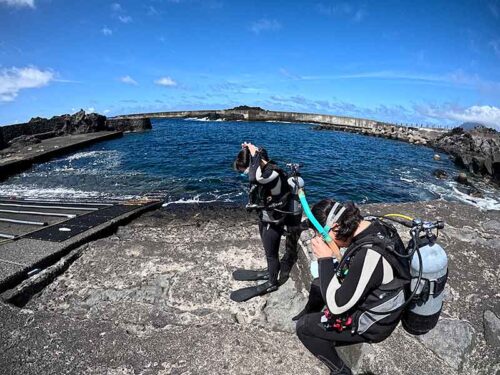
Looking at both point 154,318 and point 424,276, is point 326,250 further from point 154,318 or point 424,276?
point 154,318

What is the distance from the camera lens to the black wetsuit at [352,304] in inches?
101

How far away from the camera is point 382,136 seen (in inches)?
2074

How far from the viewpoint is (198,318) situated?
434 centimetres

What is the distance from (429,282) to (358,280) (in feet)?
2.00

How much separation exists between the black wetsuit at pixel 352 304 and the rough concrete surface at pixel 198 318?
40 cm

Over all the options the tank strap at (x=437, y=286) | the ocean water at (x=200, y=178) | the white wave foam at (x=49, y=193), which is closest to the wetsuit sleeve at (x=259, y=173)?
the tank strap at (x=437, y=286)

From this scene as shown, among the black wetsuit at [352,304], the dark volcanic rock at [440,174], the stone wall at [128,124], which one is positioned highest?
the stone wall at [128,124]

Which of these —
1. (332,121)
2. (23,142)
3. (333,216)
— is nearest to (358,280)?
(333,216)

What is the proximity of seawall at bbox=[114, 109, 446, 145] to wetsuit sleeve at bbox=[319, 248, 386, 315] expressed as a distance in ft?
161

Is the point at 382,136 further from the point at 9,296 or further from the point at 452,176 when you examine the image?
the point at 9,296

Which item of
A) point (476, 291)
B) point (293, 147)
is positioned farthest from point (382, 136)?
point (476, 291)

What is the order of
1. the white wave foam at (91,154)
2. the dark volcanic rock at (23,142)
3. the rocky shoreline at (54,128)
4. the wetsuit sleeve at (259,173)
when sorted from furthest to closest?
the rocky shoreline at (54,128) → the dark volcanic rock at (23,142) → the white wave foam at (91,154) → the wetsuit sleeve at (259,173)

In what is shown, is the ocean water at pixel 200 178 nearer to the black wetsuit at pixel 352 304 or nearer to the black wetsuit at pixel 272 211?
the black wetsuit at pixel 272 211

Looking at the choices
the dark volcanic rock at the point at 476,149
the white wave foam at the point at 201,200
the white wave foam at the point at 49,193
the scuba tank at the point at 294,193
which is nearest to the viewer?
the scuba tank at the point at 294,193
